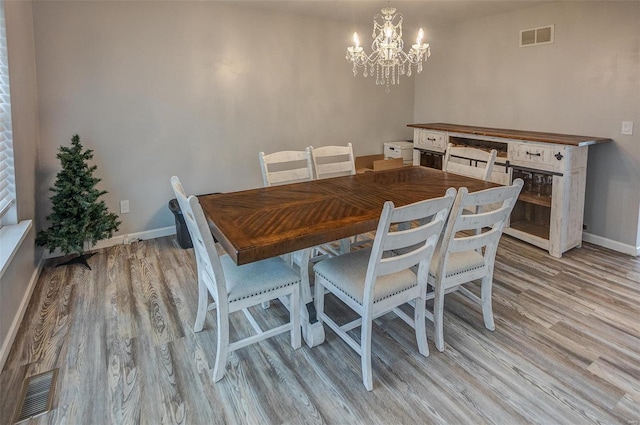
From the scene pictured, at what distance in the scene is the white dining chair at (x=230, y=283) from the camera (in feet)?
5.99

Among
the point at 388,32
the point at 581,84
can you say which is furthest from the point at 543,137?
the point at 388,32

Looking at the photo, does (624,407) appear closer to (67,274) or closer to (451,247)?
(451,247)

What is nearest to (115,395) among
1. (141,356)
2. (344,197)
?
(141,356)

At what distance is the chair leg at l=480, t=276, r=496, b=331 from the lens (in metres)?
2.35

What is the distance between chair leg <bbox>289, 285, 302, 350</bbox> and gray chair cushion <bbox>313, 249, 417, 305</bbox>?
0.60 ft

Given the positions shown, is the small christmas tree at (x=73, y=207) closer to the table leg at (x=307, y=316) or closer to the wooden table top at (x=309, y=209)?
the wooden table top at (x=309, y=209)

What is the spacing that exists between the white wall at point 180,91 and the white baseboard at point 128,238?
69 millimetres

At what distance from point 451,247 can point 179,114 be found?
3037mm

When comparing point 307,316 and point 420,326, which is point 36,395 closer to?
point 307,316

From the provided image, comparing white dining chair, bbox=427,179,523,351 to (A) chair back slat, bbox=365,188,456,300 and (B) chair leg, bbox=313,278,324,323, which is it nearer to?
(A) chair back slat, bbox=365,188,456,300

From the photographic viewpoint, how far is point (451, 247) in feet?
6.75

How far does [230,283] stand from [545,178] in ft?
10.3

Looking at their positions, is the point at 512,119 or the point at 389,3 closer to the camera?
the point at 389,3

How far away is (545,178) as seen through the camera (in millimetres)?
3666
